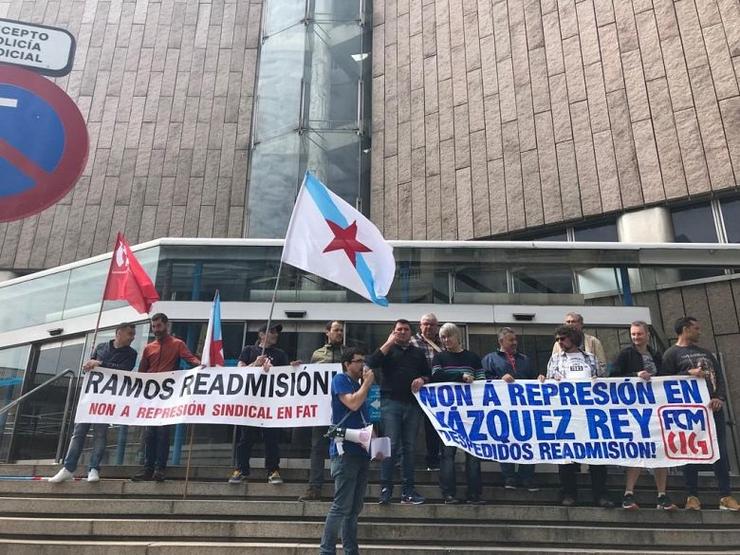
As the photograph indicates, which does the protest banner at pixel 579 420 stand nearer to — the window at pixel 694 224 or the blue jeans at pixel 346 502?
the blue jeans at pixel 346 502

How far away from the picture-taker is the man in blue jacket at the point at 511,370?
21.6ft

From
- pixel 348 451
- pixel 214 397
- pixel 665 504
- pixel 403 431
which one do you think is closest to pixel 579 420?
pixel 665 504

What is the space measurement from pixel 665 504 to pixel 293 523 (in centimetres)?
361

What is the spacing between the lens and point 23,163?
3102 millimetres

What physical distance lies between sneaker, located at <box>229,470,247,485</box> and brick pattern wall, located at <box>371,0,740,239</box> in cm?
969

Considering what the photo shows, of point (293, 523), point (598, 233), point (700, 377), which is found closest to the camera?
point (293, 523)

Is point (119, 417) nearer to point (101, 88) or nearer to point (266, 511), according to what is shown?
point (266, 511)

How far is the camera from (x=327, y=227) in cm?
693

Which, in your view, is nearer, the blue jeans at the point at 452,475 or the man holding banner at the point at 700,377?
the man holding banner at the point at 700,377

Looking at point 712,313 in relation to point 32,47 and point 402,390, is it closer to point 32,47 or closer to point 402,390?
point 402,390

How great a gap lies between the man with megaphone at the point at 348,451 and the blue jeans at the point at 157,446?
2825 mm

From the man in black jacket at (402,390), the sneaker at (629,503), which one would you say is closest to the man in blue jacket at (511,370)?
the man in black jacket at (402,390)

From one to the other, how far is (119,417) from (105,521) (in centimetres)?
162

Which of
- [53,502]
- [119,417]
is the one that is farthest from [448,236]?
[53,502]
